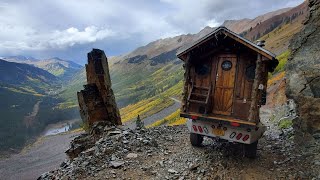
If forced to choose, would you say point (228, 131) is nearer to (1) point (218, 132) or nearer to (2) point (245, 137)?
(1) point (218, 132)

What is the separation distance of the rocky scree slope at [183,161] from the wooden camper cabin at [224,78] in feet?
6.62

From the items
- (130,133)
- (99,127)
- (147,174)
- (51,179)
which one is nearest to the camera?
(147,174)

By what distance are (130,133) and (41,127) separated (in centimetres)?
17811

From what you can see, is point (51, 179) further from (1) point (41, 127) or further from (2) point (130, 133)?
(1) point (41, 127)

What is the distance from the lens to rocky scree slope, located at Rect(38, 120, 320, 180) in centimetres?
1302

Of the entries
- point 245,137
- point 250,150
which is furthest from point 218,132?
point 250,150

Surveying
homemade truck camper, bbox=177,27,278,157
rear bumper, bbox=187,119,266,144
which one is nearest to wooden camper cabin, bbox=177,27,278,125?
homemade truck camper, bbox=177,27,278,157

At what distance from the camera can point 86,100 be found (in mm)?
22047

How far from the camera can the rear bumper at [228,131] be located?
1402 cm

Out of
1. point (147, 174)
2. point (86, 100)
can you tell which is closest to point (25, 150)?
point (86, 100)

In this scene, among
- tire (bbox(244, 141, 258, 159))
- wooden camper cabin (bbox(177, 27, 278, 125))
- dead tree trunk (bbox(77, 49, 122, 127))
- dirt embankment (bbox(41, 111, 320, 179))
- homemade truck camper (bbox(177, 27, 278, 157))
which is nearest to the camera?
dirt embankment (bbox(41, 111, 320, 179))

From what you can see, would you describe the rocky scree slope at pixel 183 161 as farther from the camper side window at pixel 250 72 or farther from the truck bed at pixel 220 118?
the camper side window at pixel 250 72

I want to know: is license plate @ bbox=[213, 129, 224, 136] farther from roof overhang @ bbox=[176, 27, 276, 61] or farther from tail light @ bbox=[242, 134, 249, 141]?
roof overhang @ bbox=[176, 27, 276, 61]

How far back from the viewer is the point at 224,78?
15.4 meters
